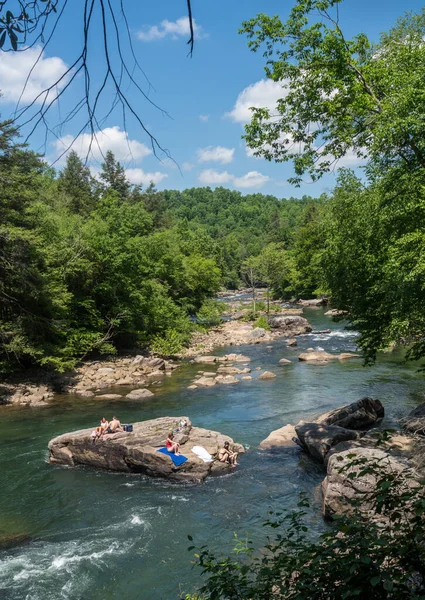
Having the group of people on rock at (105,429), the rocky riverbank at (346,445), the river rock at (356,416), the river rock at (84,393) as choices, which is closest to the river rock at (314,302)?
the river rock at (84,393)

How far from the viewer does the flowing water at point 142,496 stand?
873cm

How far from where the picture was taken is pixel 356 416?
1577 centimetres

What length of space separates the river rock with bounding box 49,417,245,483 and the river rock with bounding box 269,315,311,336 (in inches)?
961

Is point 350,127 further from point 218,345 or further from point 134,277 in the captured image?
point 218,345

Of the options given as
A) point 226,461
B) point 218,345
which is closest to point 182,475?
point 226,461

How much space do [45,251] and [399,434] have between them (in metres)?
19.1

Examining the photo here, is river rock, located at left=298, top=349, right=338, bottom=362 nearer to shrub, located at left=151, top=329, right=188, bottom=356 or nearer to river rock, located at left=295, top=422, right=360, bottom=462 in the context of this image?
shrub, located at left=151, top=329, right=188, bottom=356

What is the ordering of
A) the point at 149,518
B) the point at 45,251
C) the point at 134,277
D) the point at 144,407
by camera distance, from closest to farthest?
the point at 149,518 → the point at 144,407 → the point at 45,251 → the point at 134,277

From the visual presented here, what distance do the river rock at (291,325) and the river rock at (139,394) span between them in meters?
18.7

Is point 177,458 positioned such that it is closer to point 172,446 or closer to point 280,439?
point 172,446

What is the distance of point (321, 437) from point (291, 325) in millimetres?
26482

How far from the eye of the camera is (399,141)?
28.7 feet

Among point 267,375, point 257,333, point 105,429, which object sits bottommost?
point 267,375

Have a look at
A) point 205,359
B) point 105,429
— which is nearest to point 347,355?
point 205,359
